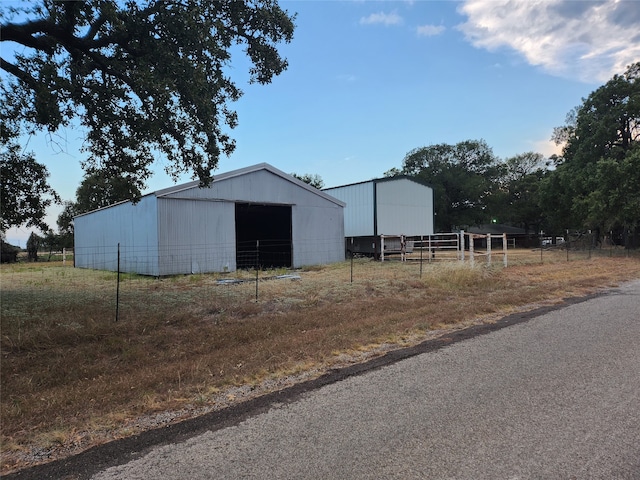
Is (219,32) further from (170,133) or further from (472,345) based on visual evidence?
(472,345)

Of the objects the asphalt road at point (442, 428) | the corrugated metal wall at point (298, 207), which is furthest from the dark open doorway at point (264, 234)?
the asphalt road at point (442, 428)

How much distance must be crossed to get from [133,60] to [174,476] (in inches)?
342

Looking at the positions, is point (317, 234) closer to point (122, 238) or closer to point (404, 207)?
point (404, 207)

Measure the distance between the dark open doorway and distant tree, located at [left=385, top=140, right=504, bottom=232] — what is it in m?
33.3

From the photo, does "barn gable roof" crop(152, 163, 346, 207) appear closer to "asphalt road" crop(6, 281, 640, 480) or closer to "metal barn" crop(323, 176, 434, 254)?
"metal barn" crop(323, 176, 434, 254)

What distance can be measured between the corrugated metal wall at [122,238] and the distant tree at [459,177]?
1629 inches

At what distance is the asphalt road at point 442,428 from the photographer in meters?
2.91

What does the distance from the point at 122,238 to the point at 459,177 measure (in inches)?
1818

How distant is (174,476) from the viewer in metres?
2.88

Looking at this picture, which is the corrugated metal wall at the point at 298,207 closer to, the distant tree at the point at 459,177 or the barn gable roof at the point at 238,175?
the barn gable roof at the point at 238,175

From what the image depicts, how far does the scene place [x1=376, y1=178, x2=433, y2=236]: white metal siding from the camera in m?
28.7

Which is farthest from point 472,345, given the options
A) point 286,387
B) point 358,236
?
point 358,236

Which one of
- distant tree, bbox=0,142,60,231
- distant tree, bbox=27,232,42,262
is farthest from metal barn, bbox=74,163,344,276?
distant tree, bbox=27,232,42,262

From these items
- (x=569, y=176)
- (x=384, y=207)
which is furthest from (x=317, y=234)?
(x=569, y=176)
